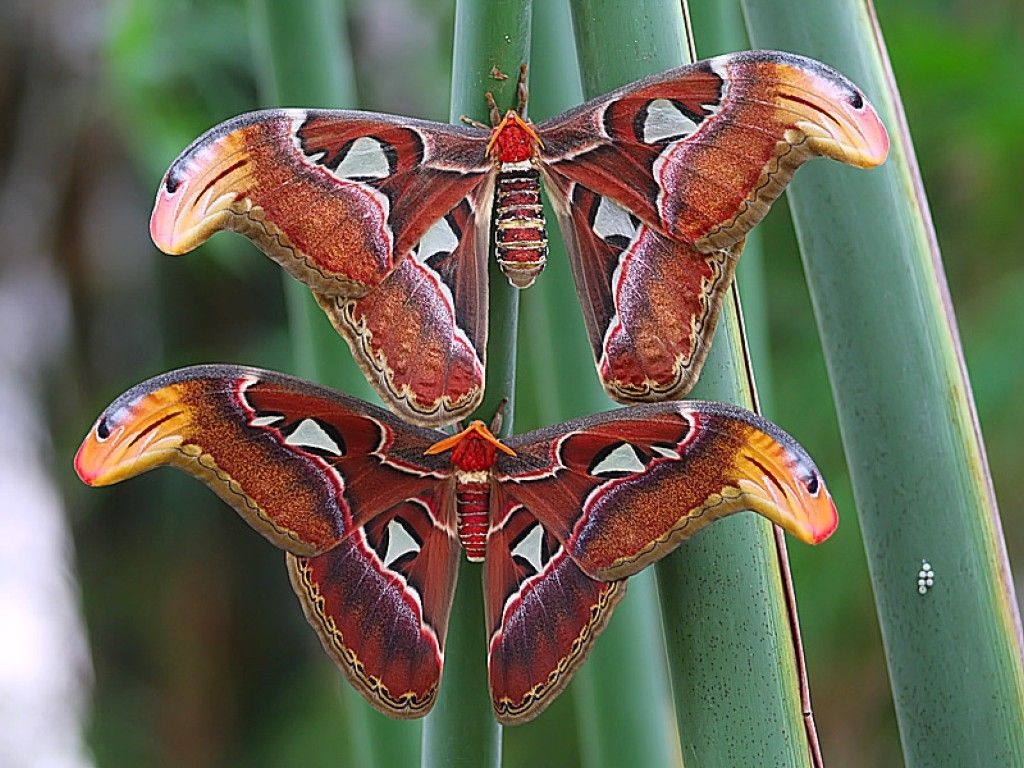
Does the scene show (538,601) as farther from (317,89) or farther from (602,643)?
(317,89)

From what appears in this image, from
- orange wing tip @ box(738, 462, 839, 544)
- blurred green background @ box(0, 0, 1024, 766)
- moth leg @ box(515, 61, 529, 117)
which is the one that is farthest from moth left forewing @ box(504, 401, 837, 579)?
blurred green background @ box(0, 0, 1024, 766)

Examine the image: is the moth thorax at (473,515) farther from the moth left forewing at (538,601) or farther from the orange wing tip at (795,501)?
the orange wing tip at (795,501)

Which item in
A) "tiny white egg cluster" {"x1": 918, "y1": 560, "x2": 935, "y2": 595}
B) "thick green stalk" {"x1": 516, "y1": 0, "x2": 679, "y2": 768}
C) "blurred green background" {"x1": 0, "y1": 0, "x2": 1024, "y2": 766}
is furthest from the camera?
"blurred green background" {"x1": 0, "y1": 0, "x2": 1024, "y2": 766}

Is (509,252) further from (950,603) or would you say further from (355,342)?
(950,603)

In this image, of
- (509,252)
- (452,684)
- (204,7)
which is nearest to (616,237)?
(509,252)

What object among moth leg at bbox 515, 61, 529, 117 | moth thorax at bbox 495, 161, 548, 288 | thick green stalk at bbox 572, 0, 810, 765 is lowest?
thick green stalk at bbox 572, 0, 810, 765

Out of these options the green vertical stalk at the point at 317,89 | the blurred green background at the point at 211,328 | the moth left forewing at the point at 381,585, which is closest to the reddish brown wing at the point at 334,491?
the moth left forewing at the point at 381,585

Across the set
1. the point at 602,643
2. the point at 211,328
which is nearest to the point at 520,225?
the point at 602,643

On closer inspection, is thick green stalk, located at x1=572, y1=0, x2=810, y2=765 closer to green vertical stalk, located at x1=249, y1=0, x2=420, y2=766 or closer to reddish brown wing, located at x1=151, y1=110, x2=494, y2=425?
reddish brown wing, located at x1=151, y1=110, x2=494, y2=425
